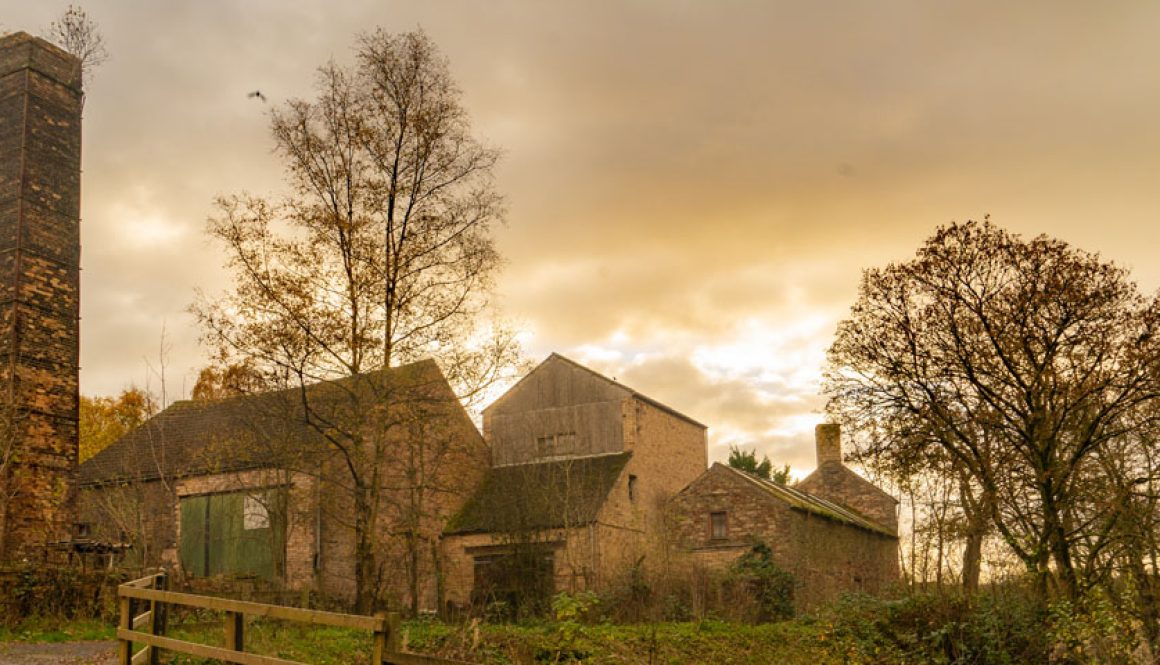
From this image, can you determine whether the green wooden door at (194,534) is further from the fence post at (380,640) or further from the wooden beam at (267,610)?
the fence post at (380,640)

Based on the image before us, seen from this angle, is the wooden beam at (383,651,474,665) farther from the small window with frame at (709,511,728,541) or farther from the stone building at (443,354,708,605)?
the small window with frame at (709,511,728,541)

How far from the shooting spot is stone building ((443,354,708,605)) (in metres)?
30.9

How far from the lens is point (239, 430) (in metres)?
31.7

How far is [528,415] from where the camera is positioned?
39.2 m

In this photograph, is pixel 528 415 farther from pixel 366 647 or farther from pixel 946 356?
pixel 366 647

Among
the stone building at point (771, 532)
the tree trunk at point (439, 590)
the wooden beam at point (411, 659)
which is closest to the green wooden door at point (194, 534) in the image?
the tree trunk at point (439, 590)

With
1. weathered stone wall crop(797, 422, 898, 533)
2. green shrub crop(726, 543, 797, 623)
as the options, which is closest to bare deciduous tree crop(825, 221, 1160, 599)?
green shrub crop(726, 543, 797, 623)

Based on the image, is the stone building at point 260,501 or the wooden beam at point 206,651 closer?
the wooden beam at point 206,651

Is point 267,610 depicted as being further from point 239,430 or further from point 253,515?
point 239,430

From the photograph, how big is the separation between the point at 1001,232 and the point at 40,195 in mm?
21304

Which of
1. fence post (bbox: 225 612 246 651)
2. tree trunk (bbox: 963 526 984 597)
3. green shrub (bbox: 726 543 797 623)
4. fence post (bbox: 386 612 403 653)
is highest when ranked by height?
fence post (bbox: 386 612 403 653)

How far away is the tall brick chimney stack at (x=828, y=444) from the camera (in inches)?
1993

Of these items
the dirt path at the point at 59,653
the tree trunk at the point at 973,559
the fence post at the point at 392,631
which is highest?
the fence post at the point at 392,631

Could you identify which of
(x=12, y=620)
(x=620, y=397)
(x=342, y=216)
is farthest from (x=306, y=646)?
(x=620, y=397)
